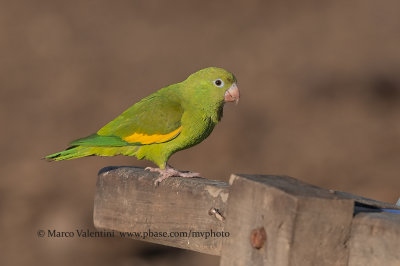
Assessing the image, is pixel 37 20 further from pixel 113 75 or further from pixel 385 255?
pixel 385 255

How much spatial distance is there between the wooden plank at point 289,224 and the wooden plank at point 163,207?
0.49 metres

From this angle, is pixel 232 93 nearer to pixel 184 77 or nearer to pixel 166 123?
pixel 166 123

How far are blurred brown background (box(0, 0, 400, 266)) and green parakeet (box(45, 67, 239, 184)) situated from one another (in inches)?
93.6

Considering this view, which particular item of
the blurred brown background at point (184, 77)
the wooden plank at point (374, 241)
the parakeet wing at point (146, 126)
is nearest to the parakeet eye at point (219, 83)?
the parakeet wing at point (146, 126)

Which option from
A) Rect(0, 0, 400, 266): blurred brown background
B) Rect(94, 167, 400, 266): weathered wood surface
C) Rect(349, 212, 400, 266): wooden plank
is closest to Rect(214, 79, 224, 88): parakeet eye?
Rect(94, 167, 400, 266): weathered wood surface

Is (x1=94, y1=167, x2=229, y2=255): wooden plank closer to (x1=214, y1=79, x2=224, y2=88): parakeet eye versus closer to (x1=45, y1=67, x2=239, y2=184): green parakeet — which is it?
(x1=45, y1=67, x2=239, y2=184): green parakeet

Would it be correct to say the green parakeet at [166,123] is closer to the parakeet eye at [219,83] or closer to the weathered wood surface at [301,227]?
the parakeet eye at [219,83]

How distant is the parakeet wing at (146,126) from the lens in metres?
4.61

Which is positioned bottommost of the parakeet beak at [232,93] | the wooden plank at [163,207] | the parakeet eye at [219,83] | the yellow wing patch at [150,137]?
the wooden plank at [163,207]

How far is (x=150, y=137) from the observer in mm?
4664

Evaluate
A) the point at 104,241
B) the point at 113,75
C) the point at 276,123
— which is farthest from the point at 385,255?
the point at 113,75

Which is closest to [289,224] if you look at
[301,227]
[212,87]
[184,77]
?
[301,227]

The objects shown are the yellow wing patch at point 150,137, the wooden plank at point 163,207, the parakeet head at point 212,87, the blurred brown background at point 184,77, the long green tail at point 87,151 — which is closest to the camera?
the wooden plank at point 163,207

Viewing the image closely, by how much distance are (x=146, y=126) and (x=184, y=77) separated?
425 centimetres
